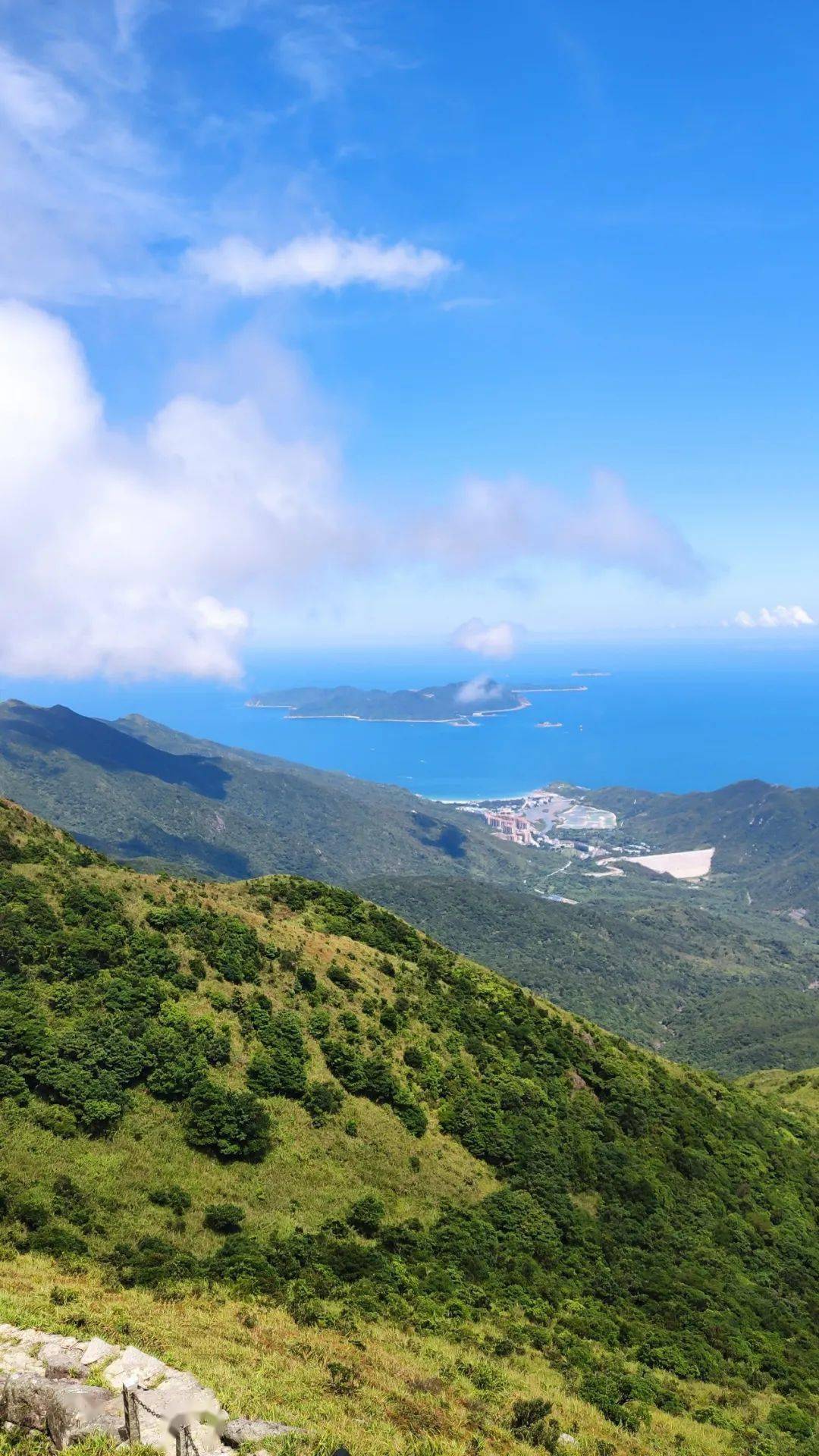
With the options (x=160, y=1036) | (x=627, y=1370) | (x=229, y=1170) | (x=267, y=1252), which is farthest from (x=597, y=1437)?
(x=160, y=1036)

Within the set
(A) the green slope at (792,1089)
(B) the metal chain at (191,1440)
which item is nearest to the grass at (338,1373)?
(B) the metal chain at (191,1440)

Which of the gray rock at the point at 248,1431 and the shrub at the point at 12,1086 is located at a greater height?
the gray rock at the point at 248,1431

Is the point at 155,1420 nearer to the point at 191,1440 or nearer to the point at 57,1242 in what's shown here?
the point at 191,1440

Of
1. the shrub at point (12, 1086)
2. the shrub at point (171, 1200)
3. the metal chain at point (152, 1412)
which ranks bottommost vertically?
the shrub at point (171, 1200)

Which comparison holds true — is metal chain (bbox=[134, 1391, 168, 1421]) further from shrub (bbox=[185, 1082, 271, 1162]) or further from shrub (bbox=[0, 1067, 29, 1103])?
shrub (bbox=[185, 1082, 271, 1162])

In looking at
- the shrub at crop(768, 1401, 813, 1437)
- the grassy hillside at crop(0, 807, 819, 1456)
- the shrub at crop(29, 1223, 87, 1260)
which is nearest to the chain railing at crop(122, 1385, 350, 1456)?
the grassy hillside at crop(0, 807, 819, 1456)

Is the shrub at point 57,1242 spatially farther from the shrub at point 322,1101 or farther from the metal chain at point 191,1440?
the shrub at point 322,1101
